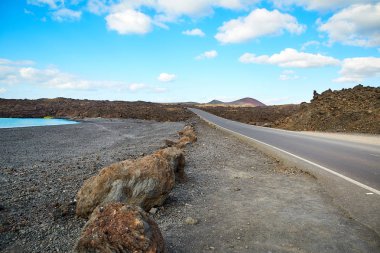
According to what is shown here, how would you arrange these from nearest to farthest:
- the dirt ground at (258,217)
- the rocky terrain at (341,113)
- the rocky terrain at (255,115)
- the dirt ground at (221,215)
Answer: the dirt ground at (258,217) < the dirt ground at (221,215) < the rocky terrain at (341,113) < the rocky terrain at (255,115)

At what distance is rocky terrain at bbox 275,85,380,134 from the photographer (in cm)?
3039

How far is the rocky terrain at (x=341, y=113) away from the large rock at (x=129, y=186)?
24803mm

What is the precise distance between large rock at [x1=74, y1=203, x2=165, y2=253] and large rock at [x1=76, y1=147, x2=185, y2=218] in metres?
2.32

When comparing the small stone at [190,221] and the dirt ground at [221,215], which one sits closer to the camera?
the dirt ground at [221,215]

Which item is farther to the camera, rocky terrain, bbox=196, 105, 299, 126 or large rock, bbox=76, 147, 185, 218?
rocky terrain, bbox=196, 105, 299, 126

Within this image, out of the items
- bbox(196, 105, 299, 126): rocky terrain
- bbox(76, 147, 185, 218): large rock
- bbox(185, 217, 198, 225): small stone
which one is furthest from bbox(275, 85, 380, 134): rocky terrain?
bbox(185, 217, 198, 225): small stone

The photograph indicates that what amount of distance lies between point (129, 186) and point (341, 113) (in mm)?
32496

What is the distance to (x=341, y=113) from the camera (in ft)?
115

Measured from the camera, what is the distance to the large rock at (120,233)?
13.8 ft

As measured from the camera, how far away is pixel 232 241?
5477 millimetres

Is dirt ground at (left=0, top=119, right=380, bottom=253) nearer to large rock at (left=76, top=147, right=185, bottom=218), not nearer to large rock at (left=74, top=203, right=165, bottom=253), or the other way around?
large rock at (left=76, top=147, right=185, bottom=218)

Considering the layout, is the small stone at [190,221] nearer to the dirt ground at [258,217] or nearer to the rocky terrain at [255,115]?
the dirt ground at [258,217]

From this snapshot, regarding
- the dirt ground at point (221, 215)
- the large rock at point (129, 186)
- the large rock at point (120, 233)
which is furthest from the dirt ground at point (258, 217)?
the large rock at point (120, 233)

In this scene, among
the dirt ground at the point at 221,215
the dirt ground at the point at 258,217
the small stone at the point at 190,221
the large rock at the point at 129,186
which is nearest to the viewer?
the dirt ground at the point at 258,217
